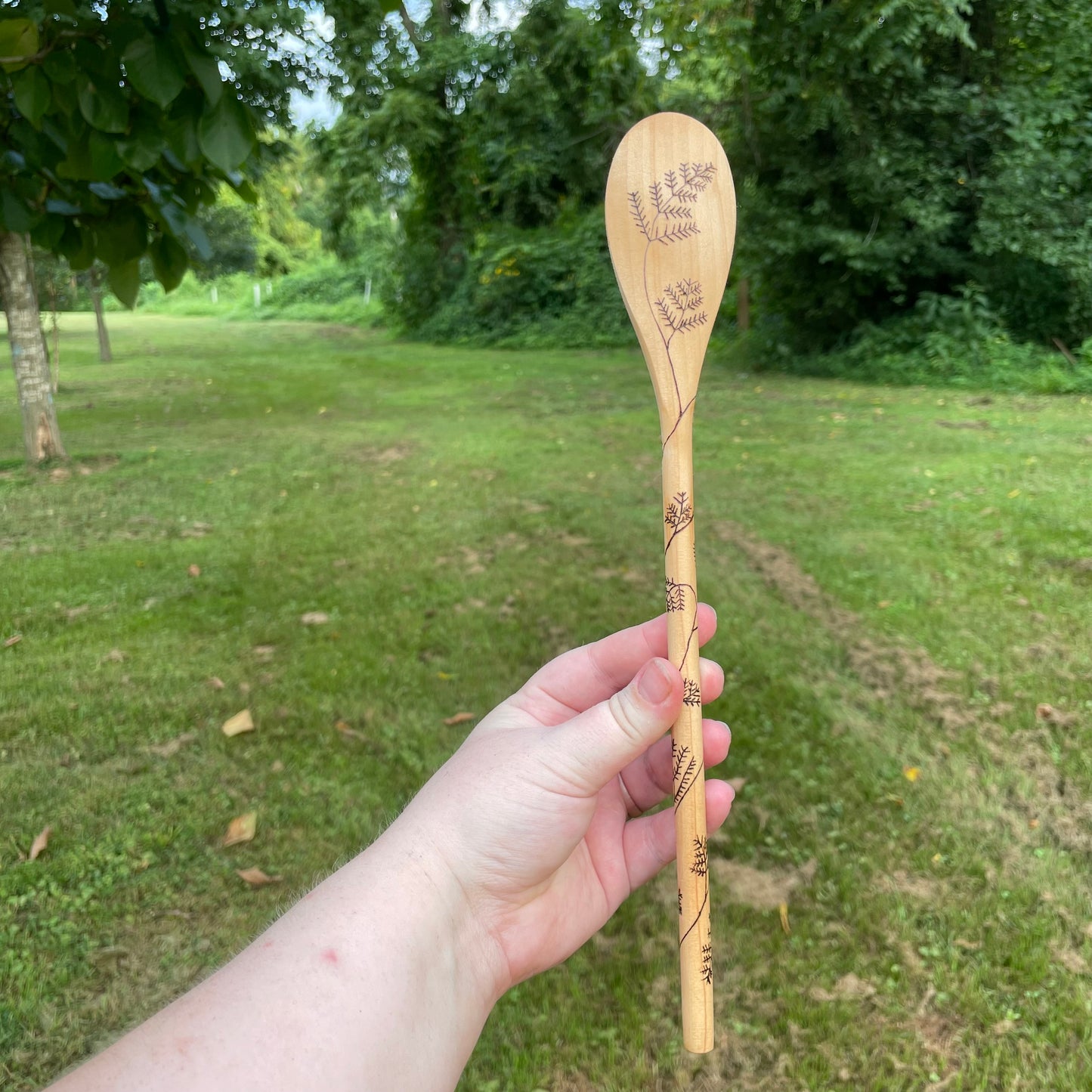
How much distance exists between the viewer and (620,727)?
4.20 ft

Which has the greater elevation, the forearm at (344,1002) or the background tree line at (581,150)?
the background tree line at (581,150)

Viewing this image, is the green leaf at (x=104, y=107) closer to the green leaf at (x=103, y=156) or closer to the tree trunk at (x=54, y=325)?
the green leaf at (x=103, y=156)

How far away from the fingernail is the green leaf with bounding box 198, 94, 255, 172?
1.35 metres

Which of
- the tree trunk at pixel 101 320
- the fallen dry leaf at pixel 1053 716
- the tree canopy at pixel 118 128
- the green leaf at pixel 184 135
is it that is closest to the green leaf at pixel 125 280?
the tree canopy at pixel 118 128

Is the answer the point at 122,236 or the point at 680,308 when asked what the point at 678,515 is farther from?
the point at 122,236

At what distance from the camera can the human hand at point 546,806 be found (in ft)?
4.20

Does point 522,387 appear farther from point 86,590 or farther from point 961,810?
point 961,810

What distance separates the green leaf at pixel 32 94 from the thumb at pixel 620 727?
5.72 feet

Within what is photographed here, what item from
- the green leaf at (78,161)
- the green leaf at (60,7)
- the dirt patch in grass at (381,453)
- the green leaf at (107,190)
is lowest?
the dirt patch in grass at (381,453)

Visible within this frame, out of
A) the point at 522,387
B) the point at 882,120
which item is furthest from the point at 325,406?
the point at 882,120

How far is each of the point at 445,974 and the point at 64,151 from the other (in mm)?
2384

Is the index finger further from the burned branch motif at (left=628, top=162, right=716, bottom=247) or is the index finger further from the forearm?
the burned branch motif at (left=628, top=162, right=716, bottom=247)

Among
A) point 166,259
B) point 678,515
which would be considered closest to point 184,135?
point 166,259

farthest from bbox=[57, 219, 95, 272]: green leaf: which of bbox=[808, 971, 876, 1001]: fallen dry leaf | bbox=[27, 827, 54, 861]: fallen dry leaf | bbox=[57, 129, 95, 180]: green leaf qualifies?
bbox=[808, 971, 876, 1001]: fallen dry leaf
